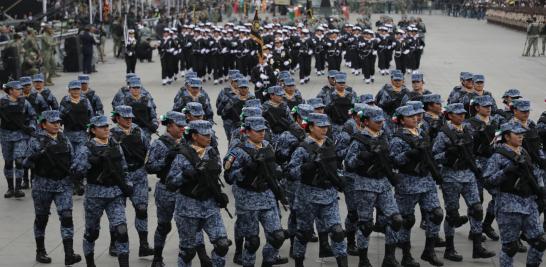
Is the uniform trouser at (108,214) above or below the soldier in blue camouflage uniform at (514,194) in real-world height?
below

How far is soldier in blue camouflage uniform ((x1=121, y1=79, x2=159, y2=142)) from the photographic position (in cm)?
1485

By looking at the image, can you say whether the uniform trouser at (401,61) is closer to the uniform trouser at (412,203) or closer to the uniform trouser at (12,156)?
the uniform trouser at (12,156)

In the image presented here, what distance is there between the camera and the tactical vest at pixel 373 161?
11.0m

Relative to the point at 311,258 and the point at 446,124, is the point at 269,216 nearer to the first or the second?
the point at 311,258

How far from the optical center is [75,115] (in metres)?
15.0

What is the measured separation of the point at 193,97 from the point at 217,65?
15.4 meters

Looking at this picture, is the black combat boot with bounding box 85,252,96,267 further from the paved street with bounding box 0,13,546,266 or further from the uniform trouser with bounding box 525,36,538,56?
the uniform trouser with bounding box 525,36,538,56

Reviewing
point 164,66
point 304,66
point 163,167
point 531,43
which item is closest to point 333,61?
point 304,66

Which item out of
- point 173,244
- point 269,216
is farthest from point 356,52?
point 269,216

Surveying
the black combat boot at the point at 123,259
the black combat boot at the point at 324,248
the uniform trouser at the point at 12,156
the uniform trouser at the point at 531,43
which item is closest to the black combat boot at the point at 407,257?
the black combat boot at the point at 324,248

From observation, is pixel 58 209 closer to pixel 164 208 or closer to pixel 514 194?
pixel 164 208

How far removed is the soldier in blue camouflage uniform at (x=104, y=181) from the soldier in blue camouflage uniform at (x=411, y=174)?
10.3 feet

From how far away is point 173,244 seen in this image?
42.0ft

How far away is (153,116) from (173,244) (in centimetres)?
281
